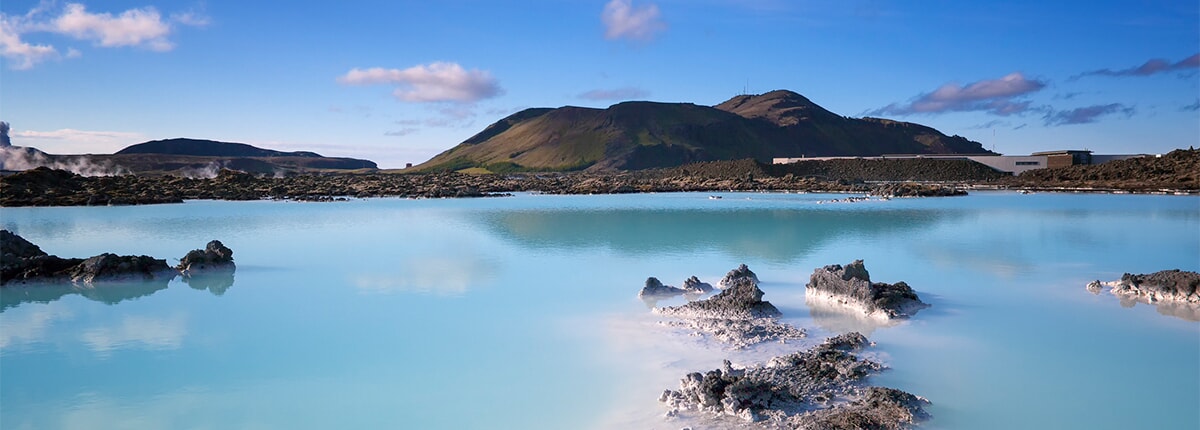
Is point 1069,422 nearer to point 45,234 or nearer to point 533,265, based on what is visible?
point 533,265

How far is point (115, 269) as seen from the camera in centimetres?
1198

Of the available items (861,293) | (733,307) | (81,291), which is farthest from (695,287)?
(81,291)

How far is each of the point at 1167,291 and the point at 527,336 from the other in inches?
342

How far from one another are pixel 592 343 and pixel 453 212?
22.6 m

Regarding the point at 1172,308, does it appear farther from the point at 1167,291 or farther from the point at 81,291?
the point at 81,291

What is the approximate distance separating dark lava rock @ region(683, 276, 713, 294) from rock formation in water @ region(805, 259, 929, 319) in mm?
1437

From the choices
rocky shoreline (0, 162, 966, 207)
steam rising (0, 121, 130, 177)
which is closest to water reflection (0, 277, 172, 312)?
rocky shoreline (0, 162, 966, 207)

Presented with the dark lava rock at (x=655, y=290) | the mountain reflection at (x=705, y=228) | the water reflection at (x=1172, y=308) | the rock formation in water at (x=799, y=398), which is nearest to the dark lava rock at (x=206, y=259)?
the mountain reflection at (x=705, y=228)

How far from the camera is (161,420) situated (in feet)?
18.7

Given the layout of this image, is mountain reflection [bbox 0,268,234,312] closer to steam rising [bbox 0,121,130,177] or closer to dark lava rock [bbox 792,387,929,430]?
dark lava rock [bbox 792,387,929,430]

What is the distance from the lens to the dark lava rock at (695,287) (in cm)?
1077

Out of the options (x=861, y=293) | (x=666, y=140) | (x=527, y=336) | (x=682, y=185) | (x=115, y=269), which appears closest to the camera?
(x=527, y=336)

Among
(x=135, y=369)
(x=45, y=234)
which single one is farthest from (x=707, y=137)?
(x=135, y=369)

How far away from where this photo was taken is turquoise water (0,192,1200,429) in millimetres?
5938
